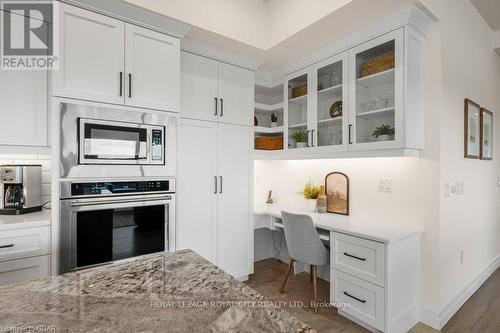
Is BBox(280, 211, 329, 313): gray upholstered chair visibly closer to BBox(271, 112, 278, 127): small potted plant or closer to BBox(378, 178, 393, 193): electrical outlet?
BBox(378, 178, 393, 193): electrical outlet

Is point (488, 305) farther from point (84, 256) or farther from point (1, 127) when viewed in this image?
point (1, 127)

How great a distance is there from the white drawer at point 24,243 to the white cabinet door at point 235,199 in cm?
146

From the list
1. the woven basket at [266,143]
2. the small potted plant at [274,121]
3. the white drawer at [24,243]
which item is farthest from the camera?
the small potted plant at [274,121]

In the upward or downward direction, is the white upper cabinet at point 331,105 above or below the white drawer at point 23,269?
above

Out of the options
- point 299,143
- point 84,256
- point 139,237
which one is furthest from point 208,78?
point 84,256

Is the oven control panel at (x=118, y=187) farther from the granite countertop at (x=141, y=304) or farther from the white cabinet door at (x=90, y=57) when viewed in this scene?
the granite countertop at (x=141, y=304)

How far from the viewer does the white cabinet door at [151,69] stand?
1.97 metres

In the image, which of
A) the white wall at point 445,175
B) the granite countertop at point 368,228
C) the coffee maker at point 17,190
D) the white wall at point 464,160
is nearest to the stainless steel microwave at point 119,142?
the coffee maker at point 17,190

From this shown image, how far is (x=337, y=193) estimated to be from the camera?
2.89 metres

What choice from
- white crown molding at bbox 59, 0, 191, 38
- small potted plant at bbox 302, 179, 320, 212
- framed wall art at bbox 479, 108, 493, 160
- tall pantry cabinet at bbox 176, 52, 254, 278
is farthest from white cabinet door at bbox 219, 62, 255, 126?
framed wall art at bbox 479, 108, 493, 160

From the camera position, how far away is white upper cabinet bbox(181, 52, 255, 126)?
101 inches

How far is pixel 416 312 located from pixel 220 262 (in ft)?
5.95

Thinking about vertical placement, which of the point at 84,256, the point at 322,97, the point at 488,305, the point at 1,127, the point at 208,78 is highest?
the point at 208,78

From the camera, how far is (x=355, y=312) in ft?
7.06
